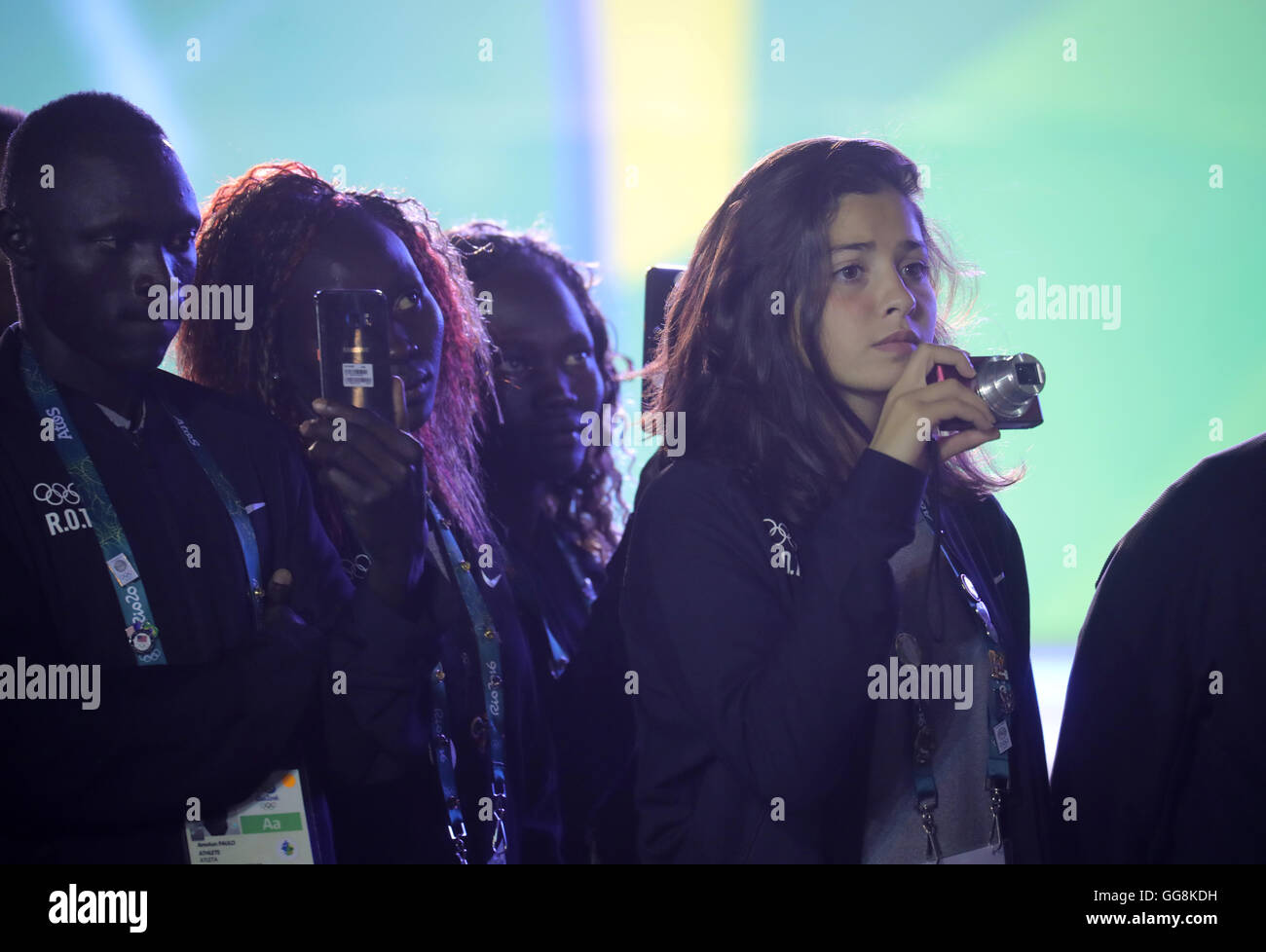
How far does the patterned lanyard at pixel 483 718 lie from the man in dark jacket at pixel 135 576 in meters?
0.15

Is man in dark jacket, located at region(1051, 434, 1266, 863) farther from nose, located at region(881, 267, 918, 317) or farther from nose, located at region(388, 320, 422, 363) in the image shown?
nose, located at region(388, 320, 422, 363)

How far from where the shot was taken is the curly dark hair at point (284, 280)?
6.80 ft

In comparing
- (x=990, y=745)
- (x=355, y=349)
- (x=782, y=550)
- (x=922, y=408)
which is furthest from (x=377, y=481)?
(x=990, y=745)

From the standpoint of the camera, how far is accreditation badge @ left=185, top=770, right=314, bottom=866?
1.65 metres

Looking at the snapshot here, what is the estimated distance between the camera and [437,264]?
238 cm

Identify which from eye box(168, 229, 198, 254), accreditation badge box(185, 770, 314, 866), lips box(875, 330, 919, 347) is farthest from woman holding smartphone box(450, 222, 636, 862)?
eye box(168, 229, 198, 254)

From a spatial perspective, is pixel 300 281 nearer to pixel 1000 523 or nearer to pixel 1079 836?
pixel 1000 523

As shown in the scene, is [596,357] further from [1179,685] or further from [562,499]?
[1179,685]

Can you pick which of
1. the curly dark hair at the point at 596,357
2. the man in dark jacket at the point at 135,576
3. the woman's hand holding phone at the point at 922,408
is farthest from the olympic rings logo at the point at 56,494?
the curly dark hair at the point at 596,357

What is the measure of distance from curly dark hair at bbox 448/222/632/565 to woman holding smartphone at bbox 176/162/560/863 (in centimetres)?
61

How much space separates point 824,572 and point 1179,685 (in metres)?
0.60

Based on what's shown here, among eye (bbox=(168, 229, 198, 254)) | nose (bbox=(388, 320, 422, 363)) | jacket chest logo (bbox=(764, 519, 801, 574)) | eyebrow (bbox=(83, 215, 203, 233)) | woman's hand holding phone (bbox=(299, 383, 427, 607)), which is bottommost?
jacket chest logo (bbox=(764, 519, 801, 574))

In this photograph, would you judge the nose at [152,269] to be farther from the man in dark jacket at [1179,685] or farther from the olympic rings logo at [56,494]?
the man in dark jacket at [1179,685]
